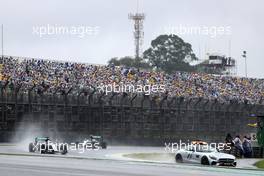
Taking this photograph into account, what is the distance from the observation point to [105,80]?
59.1m

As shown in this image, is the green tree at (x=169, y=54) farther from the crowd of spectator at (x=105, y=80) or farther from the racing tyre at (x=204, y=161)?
the racing tyre at (x=204, y=161)

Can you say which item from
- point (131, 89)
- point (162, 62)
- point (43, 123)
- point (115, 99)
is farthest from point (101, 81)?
point (162, 62)

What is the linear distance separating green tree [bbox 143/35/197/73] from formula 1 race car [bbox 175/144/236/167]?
323 ft

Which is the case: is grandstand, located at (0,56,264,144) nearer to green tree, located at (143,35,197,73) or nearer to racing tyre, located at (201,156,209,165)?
racing tyre, located at (201,156,209,165)

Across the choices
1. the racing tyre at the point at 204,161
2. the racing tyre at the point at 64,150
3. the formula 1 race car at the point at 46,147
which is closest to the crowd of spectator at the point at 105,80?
the formula 1 race car at the point at 46,147

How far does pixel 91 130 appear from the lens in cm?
4978

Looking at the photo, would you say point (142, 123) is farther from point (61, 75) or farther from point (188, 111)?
point (61, 75)

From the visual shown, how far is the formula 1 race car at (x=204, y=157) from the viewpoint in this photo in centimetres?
2986

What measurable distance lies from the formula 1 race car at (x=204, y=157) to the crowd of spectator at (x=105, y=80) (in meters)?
17.4

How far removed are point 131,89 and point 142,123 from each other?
21.2 feet

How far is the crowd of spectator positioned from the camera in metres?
51.8
